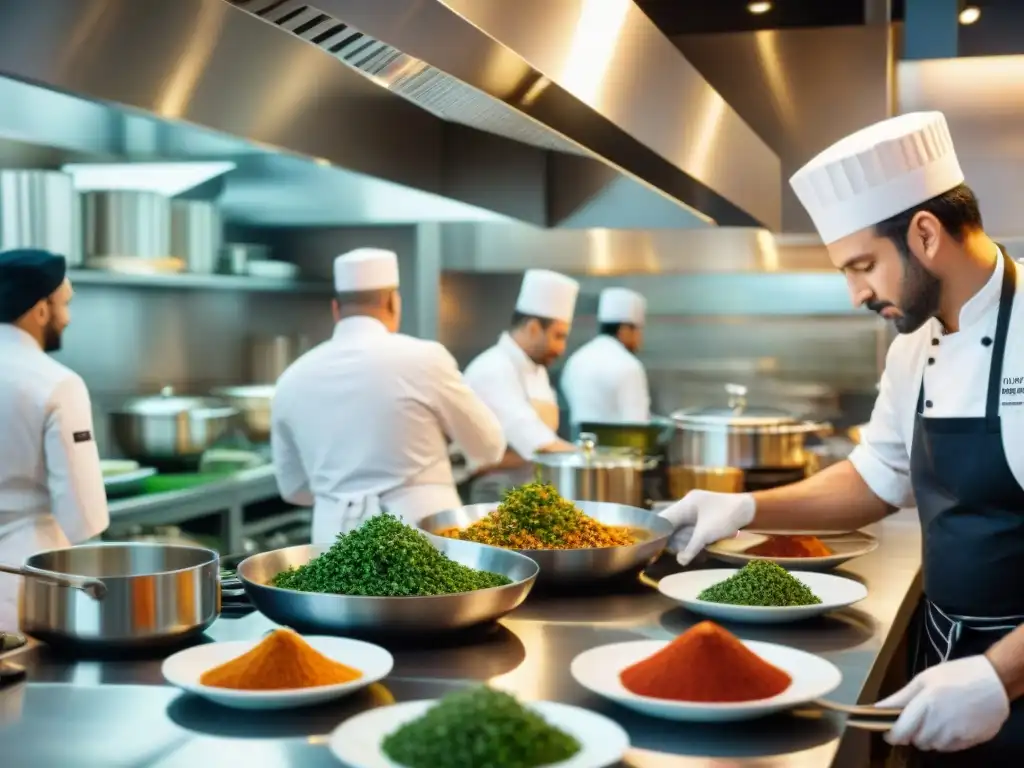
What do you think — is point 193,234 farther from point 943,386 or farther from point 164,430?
point 943,386

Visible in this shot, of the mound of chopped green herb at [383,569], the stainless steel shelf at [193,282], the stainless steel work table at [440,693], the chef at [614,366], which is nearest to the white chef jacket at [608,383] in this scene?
the chef at [614,366]

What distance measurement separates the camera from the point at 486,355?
4.96m

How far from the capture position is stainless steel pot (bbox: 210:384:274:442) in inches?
200

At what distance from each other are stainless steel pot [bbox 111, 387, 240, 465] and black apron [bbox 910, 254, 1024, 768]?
2.71 metres

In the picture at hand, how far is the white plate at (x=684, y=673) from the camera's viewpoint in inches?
53.4

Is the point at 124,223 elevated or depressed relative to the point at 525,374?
elevated

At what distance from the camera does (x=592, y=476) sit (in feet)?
9.48

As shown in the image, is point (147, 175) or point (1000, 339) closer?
point (1000, 339)

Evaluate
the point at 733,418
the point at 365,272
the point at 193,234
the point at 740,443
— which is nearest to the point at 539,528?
the point at 740,443

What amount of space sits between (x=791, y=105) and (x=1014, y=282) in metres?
2.26

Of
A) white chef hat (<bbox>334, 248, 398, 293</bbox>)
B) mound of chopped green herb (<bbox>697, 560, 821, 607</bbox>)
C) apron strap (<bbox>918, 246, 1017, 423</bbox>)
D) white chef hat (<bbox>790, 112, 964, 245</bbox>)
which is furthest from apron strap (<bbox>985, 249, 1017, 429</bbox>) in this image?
white chef hat (<bbox>334, 248, 398, 293</bbox>)

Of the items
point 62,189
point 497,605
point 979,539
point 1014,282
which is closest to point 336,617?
point 497,605

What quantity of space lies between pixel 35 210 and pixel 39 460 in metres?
1.24

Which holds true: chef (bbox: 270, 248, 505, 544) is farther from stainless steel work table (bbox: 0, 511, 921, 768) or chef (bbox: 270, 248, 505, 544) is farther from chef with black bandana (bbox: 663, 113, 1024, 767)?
stainless steel work table (bbox: 0, 511, 921, 768)
